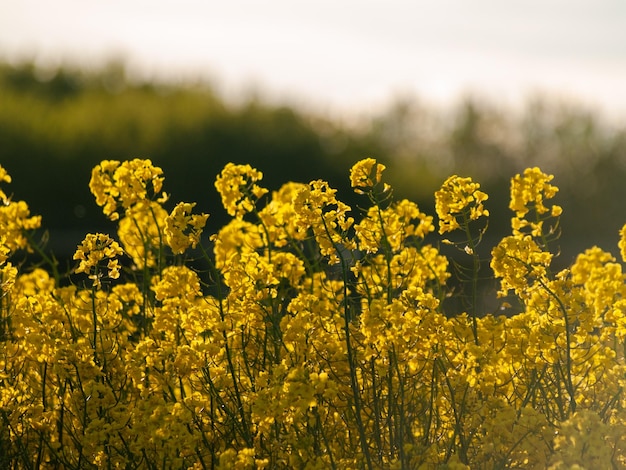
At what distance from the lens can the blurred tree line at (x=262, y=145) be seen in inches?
571

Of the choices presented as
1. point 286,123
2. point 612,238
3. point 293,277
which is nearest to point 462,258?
point 612,238

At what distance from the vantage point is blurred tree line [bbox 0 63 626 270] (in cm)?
1449

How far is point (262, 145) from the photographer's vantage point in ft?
53.9

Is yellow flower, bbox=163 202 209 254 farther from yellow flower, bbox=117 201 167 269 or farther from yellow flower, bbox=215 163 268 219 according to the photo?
yellow flower, bbox=117 201 167 269

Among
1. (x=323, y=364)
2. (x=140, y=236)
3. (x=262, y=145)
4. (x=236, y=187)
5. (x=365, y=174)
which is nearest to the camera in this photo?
(x=365, y=174)

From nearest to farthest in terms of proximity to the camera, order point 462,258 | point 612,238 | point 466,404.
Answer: point 466,404, point 462,258, point 612,238

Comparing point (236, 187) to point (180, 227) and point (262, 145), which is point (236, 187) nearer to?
point (180, 227)

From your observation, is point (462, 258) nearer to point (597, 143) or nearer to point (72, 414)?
point (597, 143)

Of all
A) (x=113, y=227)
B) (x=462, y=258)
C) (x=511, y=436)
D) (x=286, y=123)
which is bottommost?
(x=511, y=436)

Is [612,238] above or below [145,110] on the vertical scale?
below

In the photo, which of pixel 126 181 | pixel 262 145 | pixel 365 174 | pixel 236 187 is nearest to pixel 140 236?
pixel 126 181

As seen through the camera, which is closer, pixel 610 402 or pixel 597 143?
pixel 610 402

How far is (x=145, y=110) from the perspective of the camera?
1678cm

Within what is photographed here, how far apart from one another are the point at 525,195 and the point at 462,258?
341 inches
